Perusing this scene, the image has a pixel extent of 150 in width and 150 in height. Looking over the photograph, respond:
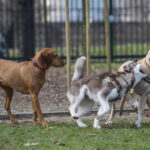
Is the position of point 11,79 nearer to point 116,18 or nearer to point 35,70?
point 35,70

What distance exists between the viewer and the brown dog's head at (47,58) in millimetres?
7258

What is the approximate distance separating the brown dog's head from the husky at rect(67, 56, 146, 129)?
0.42 m

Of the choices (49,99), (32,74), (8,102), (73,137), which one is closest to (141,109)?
(73,137)

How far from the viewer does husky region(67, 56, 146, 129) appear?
6.95 m

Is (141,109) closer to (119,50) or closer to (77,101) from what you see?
(77,101)

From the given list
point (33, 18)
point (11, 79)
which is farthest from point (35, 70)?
point (33, 18)

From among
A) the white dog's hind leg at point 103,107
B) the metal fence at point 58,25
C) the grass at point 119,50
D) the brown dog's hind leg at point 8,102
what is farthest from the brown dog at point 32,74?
the grass at point 119,50

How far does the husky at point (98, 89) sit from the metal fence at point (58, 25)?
599 centimetres

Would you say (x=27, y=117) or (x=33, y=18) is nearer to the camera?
(x=27, y=117)

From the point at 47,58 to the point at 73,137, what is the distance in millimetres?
1655

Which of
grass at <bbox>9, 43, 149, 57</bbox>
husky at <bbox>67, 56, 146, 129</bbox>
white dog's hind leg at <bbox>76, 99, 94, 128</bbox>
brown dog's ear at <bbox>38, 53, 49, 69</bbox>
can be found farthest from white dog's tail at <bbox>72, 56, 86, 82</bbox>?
grass at <bbox>9, 43, 149, 57</bbox>

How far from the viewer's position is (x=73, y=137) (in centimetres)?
627

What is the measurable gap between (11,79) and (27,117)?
1114 millimetres

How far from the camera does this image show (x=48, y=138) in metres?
6.21
